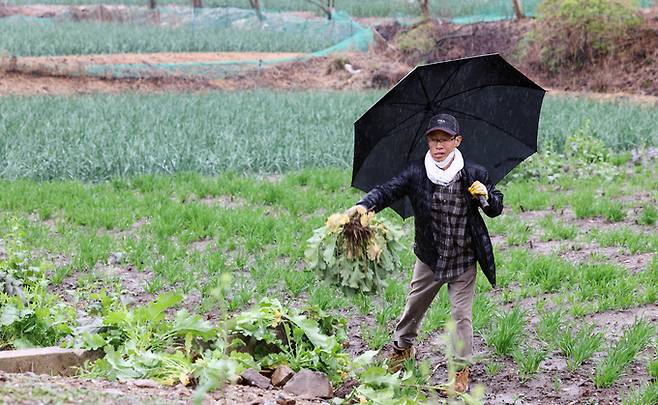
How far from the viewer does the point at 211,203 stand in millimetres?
8266

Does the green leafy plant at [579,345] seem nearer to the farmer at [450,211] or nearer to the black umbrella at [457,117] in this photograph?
the farmer at [450,211]

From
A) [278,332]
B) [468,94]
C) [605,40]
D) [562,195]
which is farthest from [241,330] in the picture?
[605,40]

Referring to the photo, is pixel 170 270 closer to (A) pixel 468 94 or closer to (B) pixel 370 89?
(A) pixel 468 94

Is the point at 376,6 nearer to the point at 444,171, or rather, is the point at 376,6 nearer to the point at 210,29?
the point at 210,29

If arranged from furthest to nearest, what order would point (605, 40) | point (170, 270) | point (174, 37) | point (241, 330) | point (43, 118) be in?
point (174, 37) → point (605, 40) → point (43, 118) → point (170, 270) → point (241, 330)

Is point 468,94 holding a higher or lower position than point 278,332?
higher

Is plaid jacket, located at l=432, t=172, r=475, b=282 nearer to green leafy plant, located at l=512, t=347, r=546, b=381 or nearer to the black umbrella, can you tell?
the black umbrella

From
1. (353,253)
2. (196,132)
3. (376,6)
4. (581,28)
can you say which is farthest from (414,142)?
(376,6)

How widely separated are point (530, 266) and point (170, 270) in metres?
2.43

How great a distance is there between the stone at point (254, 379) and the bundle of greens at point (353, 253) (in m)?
0.61

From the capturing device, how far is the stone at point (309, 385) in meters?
3.99

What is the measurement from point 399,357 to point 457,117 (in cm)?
127

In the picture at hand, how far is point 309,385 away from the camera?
159 inches

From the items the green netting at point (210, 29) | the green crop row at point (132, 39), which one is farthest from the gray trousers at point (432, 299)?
the green crop row at point (132, 39)
